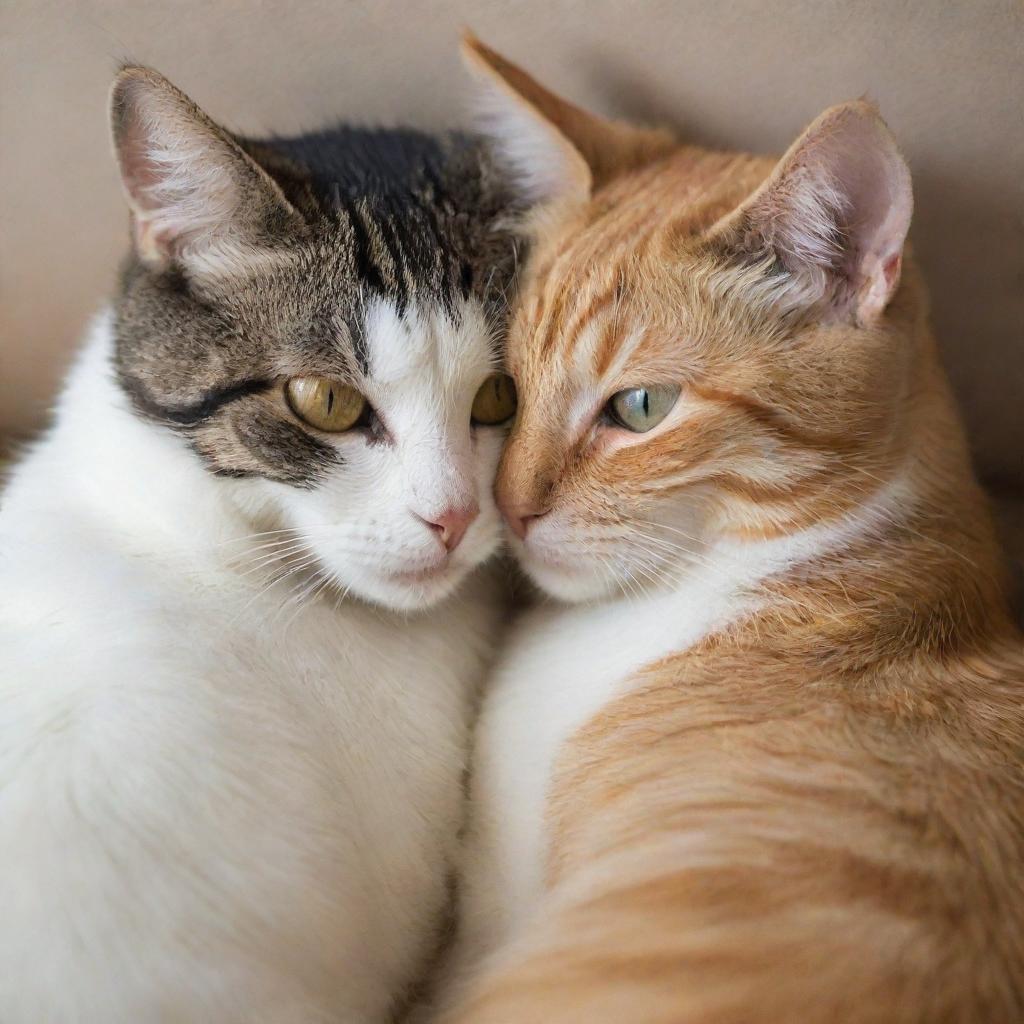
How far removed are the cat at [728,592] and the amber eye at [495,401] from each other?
31 millimetres

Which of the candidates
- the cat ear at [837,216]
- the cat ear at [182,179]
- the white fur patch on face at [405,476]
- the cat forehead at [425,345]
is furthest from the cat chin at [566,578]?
the cat ear at [182,179]

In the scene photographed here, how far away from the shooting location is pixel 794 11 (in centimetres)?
141

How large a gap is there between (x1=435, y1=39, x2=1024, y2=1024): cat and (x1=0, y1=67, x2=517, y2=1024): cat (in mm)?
109

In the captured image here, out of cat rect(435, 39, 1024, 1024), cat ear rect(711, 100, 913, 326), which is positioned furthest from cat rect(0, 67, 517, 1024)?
cat ear rect(711, 100, 913, 326)

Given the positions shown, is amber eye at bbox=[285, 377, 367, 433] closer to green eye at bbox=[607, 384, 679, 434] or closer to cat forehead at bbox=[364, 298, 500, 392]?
Answer: cat forehead at bbox=[364, 298, 500, 392]

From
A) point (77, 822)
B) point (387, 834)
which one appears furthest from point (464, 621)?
point (77, 822)

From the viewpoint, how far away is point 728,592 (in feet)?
4.27

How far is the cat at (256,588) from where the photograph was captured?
1017 mm

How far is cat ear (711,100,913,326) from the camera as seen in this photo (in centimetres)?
109

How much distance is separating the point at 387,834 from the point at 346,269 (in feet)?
2.56

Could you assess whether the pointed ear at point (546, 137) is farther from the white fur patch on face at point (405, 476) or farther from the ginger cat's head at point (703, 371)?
the white fur patch on face at point (405, 476)

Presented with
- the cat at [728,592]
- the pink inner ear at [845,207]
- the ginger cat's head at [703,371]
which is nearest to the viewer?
the cat at [728,592]

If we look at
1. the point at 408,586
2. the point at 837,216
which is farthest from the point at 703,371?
the point at 408,586

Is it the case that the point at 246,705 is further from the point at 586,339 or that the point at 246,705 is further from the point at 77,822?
the point at 586,339
